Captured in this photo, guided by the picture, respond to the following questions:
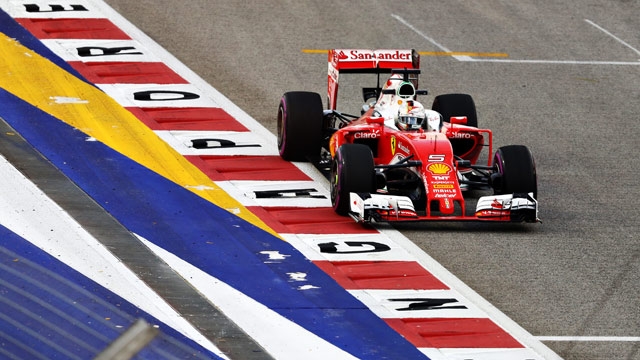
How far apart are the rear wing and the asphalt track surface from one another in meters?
1.87

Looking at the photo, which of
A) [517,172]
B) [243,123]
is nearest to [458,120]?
[517,172]

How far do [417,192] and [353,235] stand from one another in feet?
3.33

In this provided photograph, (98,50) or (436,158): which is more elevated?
(98,50)

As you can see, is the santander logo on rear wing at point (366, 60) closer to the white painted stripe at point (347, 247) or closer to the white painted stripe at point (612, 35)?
the white painted stripe at point (347, 247)

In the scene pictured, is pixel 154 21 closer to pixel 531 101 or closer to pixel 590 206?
pixel 531 101

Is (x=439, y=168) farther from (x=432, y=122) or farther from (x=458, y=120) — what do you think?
(x=458, y=120)

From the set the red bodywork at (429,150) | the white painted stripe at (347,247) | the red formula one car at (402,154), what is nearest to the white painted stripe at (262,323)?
the white painted stripe at (347,247)

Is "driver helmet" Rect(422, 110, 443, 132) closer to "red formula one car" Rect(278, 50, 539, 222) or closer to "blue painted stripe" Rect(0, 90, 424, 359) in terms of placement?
"red formula one car" Rect(278, 50, 539, 222)

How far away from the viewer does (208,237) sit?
14945 mm

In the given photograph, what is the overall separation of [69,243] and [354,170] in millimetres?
3181

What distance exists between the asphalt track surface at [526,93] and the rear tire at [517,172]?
48 centimetres

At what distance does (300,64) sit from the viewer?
2241 centimetres

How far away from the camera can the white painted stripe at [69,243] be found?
510 inches

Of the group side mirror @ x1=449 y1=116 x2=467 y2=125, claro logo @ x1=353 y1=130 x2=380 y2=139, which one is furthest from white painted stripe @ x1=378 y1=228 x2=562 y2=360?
side mirror @ x1=449 y1=116 x2=467 y2=125
